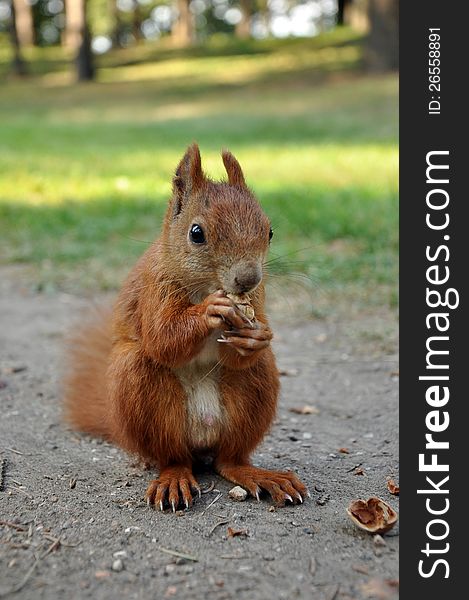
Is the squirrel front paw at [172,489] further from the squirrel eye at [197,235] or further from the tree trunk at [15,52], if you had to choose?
the tree trunk at [15,52]

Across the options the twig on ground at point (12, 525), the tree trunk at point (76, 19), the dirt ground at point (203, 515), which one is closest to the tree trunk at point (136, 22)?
the tree trunk at point (76, 19)

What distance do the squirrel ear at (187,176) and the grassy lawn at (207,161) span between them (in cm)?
32

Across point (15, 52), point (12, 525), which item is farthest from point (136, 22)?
point (12, 525)

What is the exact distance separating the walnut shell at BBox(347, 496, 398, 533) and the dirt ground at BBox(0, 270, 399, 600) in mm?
26

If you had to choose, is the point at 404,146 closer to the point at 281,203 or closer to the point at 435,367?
the point at 435,367

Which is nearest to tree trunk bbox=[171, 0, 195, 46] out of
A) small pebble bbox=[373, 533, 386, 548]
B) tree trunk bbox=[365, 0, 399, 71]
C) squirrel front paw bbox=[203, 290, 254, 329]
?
tree trunk bbox=[365, 0, 399, 71]

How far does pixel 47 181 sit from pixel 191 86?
36.3 ft

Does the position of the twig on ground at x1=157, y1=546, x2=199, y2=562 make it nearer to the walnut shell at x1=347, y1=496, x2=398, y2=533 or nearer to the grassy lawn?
the walnut shell at x1=347, y1=496, x2=398, y2=533

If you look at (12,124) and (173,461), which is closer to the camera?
(173,461)

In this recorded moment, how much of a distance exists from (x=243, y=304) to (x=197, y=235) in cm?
21

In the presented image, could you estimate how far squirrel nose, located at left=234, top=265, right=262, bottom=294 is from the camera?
2.03 m

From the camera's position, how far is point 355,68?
17922mm

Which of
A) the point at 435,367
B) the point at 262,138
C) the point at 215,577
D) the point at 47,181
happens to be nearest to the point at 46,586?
the point at 215,577

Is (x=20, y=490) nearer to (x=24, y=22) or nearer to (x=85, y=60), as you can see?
(x=85, y=60)
